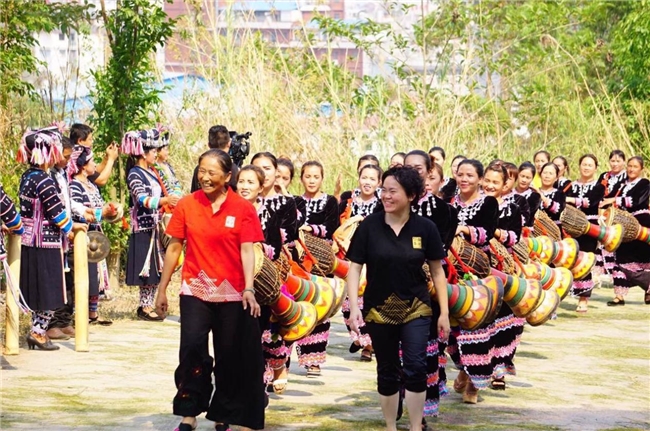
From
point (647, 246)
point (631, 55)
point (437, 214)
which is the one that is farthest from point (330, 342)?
point (631, 55)

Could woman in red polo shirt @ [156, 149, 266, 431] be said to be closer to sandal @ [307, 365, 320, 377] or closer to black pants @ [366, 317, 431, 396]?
black pants @ [366, 317, 431, 396]

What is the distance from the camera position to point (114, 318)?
13617mm

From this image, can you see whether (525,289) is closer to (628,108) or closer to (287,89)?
(287,89)

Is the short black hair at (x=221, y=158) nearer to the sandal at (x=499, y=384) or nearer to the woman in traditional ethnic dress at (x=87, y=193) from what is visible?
the sandal at (x=499, y=384)

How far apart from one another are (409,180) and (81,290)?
13.4ft

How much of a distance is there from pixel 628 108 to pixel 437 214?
1681 centimetres

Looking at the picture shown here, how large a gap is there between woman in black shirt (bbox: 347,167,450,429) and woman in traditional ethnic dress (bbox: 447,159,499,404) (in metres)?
1.30

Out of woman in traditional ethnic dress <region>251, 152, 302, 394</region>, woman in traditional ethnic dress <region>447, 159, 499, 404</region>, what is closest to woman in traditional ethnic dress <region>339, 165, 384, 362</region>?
woman in traditional ethnic dress <region>251, 152, 302, 394</region>

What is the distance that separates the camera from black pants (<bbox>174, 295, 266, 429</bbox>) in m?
7.94

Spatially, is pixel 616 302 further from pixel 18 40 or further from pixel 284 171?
pixel 18 40

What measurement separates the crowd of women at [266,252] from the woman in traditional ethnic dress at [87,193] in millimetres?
19

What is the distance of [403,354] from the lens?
805 cm

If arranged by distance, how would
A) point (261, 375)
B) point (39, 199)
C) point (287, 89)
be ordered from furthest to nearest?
point (287, 89), point (39, 199), point (261, 375)

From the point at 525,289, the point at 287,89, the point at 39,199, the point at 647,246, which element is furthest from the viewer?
the point at 287,89
